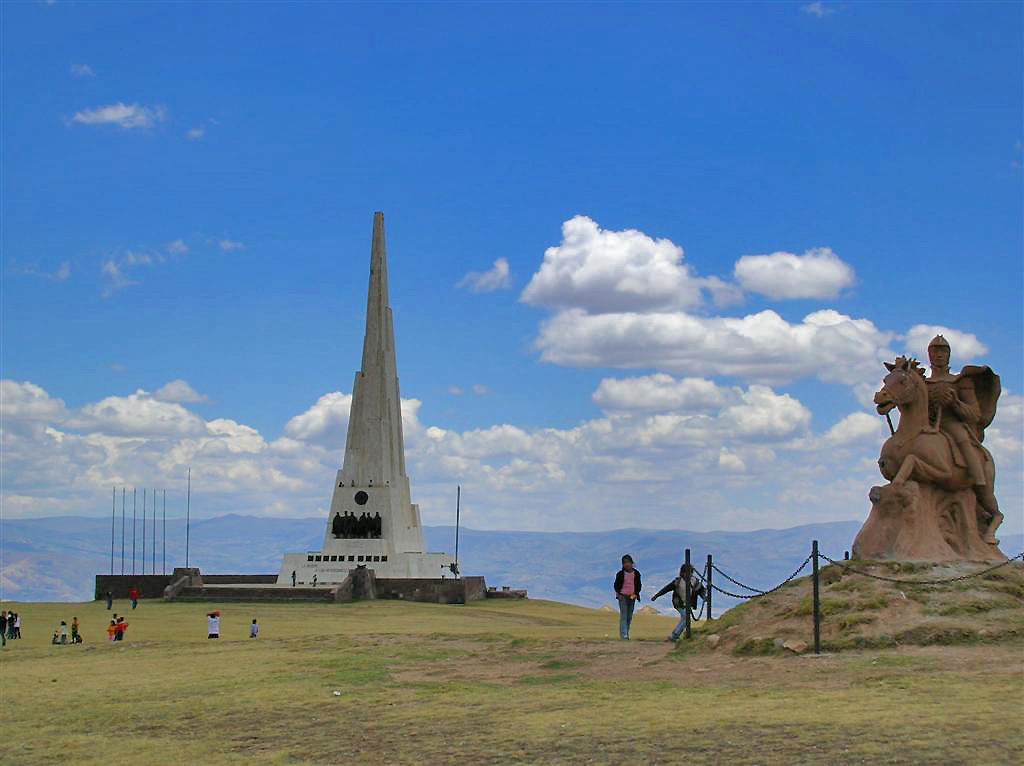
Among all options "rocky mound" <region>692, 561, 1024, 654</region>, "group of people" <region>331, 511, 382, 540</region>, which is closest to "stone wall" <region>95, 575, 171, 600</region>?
"group of people" <region>331, 511, 382, 540</region>

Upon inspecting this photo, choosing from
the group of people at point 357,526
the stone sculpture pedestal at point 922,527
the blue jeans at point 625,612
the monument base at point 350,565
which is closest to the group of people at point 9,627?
the blue jeans at point 625,612

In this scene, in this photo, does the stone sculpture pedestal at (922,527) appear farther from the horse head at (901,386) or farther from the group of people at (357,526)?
the group of people at (357,526)

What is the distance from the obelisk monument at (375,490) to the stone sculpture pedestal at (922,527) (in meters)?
33.9

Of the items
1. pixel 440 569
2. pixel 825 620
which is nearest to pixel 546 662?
pixel 825 620

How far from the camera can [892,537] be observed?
59.4 ft

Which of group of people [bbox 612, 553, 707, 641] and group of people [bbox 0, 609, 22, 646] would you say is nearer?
group of people [bbox 612, 553, 707, 641]

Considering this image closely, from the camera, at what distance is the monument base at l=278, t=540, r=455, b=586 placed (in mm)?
49719

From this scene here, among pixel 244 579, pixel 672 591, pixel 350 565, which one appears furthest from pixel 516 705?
pixel 244 579

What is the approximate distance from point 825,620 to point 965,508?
372 centimetres

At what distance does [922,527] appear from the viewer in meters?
18.1

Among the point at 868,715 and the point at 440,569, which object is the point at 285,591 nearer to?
the point at 440,569

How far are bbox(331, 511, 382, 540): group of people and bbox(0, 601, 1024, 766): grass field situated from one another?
29.5 meters

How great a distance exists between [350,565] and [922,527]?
35066mm

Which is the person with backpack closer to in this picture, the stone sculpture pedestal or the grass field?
the grass field
